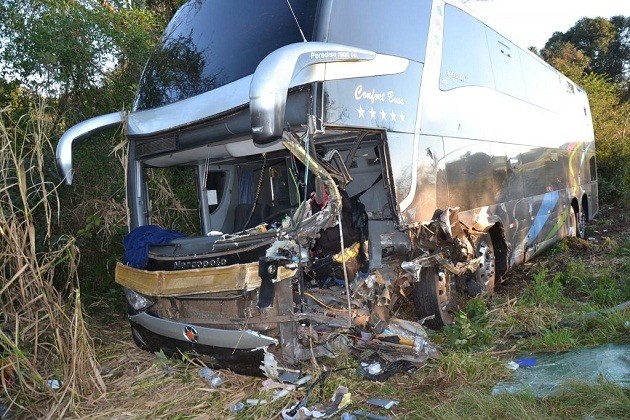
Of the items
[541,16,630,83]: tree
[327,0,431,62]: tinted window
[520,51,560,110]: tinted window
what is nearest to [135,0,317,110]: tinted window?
[327,0,431,62]: tinted window

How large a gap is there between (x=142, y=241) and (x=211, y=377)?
3.92 ft

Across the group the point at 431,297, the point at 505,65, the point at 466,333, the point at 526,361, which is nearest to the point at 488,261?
the point at 431,297

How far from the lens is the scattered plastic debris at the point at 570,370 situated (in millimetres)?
3421

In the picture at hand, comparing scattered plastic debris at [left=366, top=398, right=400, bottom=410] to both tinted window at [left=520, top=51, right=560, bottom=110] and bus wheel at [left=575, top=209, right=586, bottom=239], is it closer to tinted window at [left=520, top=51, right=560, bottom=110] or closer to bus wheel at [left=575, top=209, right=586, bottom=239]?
tinted window at [left=520, top=51, right=560, bottom=110]

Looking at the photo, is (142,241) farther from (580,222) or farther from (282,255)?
(580,222)

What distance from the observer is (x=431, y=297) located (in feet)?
16.0

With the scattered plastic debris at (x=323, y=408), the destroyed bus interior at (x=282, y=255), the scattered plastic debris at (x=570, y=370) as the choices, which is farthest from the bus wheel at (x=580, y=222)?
the scattered plastic debris at (x=323, y=408)

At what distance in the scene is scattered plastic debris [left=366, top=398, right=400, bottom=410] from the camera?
3.37 metres

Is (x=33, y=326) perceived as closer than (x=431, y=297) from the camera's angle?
Yes

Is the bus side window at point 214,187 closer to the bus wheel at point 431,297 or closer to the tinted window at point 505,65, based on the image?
the bus wheel at point 431,297

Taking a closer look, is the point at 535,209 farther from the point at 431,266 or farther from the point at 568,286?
the point at 431,266

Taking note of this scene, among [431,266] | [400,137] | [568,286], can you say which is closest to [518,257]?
[568,286]

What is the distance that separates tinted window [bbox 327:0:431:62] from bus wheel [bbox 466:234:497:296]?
228 cm

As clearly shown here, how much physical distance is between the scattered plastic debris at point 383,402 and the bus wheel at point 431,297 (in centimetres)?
153
